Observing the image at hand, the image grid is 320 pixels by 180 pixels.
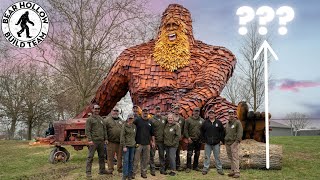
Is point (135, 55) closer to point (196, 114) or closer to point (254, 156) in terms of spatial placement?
point (196, 114)

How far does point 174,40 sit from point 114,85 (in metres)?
1.86

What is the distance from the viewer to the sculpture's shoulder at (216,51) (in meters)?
9.31

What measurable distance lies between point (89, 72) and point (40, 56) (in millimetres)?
2737

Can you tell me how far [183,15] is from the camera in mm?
9328

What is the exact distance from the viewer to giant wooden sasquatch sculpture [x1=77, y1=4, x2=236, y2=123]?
8.34 meters

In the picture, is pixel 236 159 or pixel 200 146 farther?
pixel 200 146

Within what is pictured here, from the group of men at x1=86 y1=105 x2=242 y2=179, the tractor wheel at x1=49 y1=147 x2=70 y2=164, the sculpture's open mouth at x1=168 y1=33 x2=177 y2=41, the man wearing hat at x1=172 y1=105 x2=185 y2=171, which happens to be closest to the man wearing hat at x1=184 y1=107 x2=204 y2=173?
the group of men at x1=86 y1=105 x2=242 y2=179

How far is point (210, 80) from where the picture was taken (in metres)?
8.55

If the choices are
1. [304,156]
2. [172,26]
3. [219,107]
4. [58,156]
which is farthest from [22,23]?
[304,156]

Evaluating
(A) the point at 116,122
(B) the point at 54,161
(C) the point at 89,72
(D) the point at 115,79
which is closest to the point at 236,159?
(A) the point at 116,122

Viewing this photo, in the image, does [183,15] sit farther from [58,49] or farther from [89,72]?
[58,49]

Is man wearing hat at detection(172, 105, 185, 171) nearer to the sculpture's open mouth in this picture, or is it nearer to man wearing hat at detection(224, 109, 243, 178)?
man wearing hat at detection(224, 109, 243, 178)

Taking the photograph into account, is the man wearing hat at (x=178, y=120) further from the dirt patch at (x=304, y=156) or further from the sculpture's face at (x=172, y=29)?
the dirt patch at (x=304, y=156)

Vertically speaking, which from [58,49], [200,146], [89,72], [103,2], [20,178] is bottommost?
[20,178]
